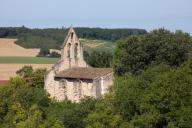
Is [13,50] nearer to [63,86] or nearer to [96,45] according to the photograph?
[96,45]

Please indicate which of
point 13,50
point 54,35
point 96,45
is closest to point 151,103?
point 13,50

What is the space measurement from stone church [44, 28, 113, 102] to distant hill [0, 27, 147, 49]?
186 ft

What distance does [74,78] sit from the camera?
62.8 m

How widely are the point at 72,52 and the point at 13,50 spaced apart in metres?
51.6

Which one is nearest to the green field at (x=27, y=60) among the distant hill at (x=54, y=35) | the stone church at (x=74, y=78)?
the distant hill at (x=54, y=35)

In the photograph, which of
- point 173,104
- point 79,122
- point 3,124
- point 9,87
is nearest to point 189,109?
point 173,104

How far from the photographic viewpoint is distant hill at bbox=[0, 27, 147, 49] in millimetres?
125169

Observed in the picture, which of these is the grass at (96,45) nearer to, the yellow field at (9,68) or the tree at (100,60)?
the yellow field at (9,68)

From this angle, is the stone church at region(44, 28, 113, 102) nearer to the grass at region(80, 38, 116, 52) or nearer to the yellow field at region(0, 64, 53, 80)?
the yellow field at region(0, 64, 53, 80)

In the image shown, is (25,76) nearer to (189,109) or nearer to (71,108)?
(71,108)

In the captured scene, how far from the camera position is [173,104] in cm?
3909

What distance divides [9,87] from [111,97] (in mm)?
18315

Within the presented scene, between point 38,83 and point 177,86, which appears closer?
point 177,86

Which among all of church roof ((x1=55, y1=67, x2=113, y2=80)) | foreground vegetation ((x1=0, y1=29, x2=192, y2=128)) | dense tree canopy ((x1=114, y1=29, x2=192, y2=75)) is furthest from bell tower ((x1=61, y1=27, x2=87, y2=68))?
dense tree canopy ((x1=114, y1=29, x2=192, y2=75))
